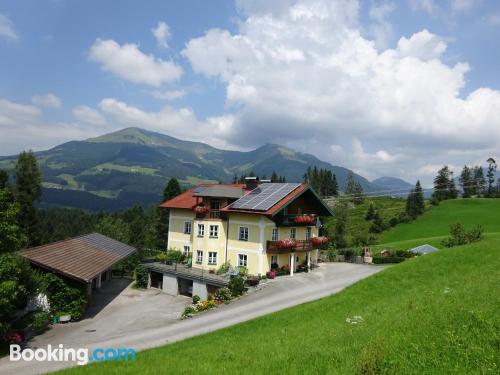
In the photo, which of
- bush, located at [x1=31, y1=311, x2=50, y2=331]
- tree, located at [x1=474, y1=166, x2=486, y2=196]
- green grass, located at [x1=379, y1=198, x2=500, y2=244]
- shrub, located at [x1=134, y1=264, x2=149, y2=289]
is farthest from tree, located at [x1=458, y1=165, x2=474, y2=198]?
bush, located at [x1=31, y1=311, x2=50, y2=331]

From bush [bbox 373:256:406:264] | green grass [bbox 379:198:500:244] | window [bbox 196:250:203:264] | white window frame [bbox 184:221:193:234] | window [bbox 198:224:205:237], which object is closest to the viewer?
window [bbox 196:250:203:264]

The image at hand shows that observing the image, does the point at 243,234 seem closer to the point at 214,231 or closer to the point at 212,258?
the point at 214,231

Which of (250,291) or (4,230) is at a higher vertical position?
(4,230)

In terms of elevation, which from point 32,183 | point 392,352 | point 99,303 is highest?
point 32,183

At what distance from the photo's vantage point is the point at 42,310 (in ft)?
90.2

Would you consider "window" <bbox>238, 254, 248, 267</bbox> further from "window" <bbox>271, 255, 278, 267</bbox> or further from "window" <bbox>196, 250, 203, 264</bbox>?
"window" <bbox>196, 250, 203, 264</bbox>

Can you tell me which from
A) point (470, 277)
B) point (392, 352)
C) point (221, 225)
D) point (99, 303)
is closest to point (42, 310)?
point (99, 303)

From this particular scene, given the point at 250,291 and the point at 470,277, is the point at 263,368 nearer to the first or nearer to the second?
the point at 470,277

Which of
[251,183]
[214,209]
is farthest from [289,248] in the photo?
[251,183]

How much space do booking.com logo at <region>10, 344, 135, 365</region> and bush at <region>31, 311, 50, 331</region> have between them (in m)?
4.41

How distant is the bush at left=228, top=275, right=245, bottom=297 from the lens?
32625mm

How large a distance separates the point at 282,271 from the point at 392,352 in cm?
2999

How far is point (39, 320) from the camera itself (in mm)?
26000

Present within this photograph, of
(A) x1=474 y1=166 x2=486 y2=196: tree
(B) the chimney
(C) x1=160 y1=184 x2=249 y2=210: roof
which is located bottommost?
(C) x1=160 y1=184 x2=249 y2=210: roof
